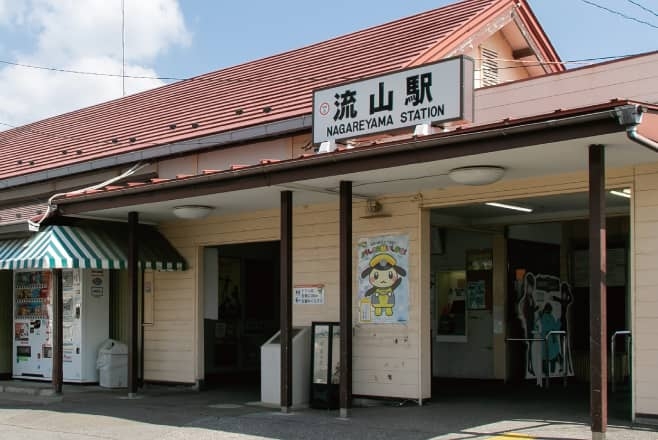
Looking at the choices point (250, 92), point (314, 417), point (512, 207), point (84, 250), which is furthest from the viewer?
point (250, 92)

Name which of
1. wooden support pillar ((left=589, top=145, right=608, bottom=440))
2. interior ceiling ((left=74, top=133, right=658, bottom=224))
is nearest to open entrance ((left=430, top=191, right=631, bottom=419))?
interior ceiling ((left=74, top=133, right=658, bottom=224))

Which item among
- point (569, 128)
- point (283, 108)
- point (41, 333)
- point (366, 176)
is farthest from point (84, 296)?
point (569, 128)

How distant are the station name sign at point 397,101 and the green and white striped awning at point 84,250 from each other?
446 centimetres

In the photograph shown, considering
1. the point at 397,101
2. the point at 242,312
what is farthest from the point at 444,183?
the point at 242,312

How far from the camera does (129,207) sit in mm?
13258

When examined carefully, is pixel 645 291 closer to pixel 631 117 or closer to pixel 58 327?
pixel 631 117

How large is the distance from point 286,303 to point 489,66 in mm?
6558

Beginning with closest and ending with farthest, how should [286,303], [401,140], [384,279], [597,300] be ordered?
[597,300] → [401,140] → [286,303] → [384,279]

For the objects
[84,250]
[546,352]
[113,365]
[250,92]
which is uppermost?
[250,92]

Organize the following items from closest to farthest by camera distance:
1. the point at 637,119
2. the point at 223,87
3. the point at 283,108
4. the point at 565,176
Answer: the point at 637,119 → the point at 565,176 → the point at 283,108 → the point at 223,87

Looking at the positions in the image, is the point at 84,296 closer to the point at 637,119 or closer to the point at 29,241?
the point at 29,241

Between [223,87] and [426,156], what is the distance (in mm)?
9307

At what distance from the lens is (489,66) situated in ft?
50.6

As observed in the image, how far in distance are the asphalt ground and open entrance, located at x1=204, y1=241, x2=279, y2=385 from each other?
353 centimetres
